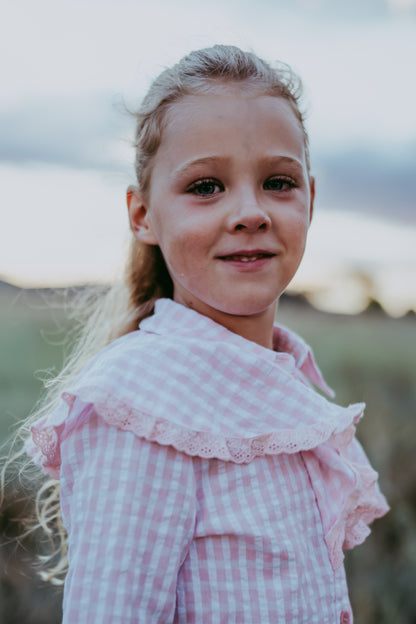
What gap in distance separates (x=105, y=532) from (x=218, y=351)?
447 mm

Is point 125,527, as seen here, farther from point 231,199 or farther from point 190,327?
point 231,199

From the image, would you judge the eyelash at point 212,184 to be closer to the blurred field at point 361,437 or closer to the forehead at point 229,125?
the forehead at point 229,125

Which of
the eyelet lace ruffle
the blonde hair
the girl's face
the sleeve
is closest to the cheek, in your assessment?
the girl's face

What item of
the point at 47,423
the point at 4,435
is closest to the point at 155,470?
the point at 47,423

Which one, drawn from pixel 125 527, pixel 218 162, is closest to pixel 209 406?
pixel 125 527

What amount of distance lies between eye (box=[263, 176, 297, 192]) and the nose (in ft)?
0.31

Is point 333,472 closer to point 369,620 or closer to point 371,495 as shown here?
point 371,495

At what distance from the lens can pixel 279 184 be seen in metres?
1.57

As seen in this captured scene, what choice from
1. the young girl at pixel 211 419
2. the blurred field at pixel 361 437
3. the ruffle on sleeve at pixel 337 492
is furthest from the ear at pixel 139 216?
the ruffle on sleeve at pixel 337 492

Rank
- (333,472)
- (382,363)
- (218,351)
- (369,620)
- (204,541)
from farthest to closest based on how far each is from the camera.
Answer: (382,363) → (369,620) → (333,472) → (218,351) → (204,541)

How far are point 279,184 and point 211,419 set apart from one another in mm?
579

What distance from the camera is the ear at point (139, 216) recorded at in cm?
171

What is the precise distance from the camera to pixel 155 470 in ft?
4.17

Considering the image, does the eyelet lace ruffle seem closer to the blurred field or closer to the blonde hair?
the blonde hair
